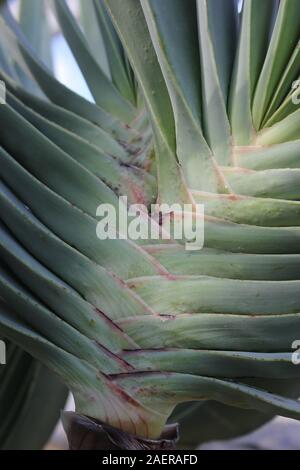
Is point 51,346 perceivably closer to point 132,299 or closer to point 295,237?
point 132,299

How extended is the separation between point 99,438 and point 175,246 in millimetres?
190

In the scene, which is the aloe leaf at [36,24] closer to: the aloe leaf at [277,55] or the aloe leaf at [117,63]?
the aloe leaf at [117,63]

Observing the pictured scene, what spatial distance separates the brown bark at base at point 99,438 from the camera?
0.54m

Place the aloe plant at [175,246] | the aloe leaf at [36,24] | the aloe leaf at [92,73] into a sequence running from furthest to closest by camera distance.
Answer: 1. the aloe leaf at [36,24]
2. the aloe leaf at [92,73]
3. the aloe plant at [175,246]

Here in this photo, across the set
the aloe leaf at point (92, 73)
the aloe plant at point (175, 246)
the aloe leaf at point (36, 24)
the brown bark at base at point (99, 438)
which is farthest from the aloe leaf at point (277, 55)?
the aloe leaf at point (36, 24)

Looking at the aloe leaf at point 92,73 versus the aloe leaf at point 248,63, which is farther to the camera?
the aloe leaf at point 92,73

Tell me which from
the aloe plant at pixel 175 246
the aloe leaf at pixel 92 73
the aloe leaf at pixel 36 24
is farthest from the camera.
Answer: the aloe leaf at pixel 36 24

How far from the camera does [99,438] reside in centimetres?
55

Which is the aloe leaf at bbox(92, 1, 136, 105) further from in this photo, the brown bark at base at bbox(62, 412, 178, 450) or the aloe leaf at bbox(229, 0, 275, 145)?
the brown bark at base at bbox(62, 412, 178, 450)

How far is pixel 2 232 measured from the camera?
568mm

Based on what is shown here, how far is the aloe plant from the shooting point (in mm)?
530

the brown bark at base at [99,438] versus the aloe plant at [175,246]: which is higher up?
the aloe plant at [175,246]
